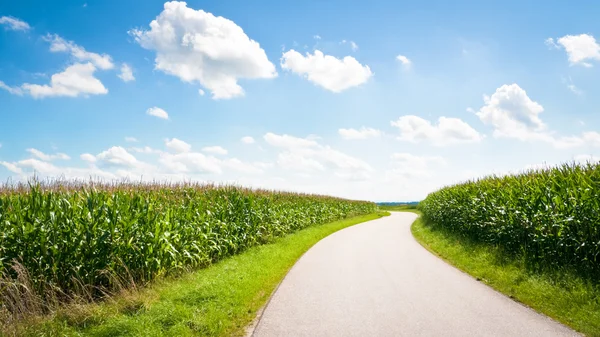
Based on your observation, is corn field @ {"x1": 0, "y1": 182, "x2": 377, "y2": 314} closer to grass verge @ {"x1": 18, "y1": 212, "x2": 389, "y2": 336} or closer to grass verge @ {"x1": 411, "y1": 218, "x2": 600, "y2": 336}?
grass verge @ {"x1": 18, "y1": 212, "x2": 389, "y2": 336}

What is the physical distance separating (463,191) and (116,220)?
58.1 ft

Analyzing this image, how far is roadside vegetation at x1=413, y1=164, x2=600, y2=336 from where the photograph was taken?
825 cm

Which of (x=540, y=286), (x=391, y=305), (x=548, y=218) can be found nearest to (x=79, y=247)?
(x=391, y=305)

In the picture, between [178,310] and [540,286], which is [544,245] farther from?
[178,310]

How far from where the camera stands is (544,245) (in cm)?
1094

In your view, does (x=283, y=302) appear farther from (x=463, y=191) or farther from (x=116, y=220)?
(x=463, y=191)

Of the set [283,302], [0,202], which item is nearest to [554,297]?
[283,302]

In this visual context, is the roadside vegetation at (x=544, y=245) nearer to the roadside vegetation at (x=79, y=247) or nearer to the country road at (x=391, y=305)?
the country road at (x=391, y=305)

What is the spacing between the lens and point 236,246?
14922mm

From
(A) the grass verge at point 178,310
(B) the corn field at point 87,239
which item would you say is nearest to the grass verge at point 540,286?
(A) the grass verge at point 178,310

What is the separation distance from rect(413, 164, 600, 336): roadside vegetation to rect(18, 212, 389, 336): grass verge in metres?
6.37

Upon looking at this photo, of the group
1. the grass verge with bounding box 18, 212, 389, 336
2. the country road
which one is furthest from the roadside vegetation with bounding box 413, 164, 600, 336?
the grass verge with bounding box 18, 212, 389, 336

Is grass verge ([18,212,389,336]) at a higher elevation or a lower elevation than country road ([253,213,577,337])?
lower

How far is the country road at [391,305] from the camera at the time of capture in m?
6.66
